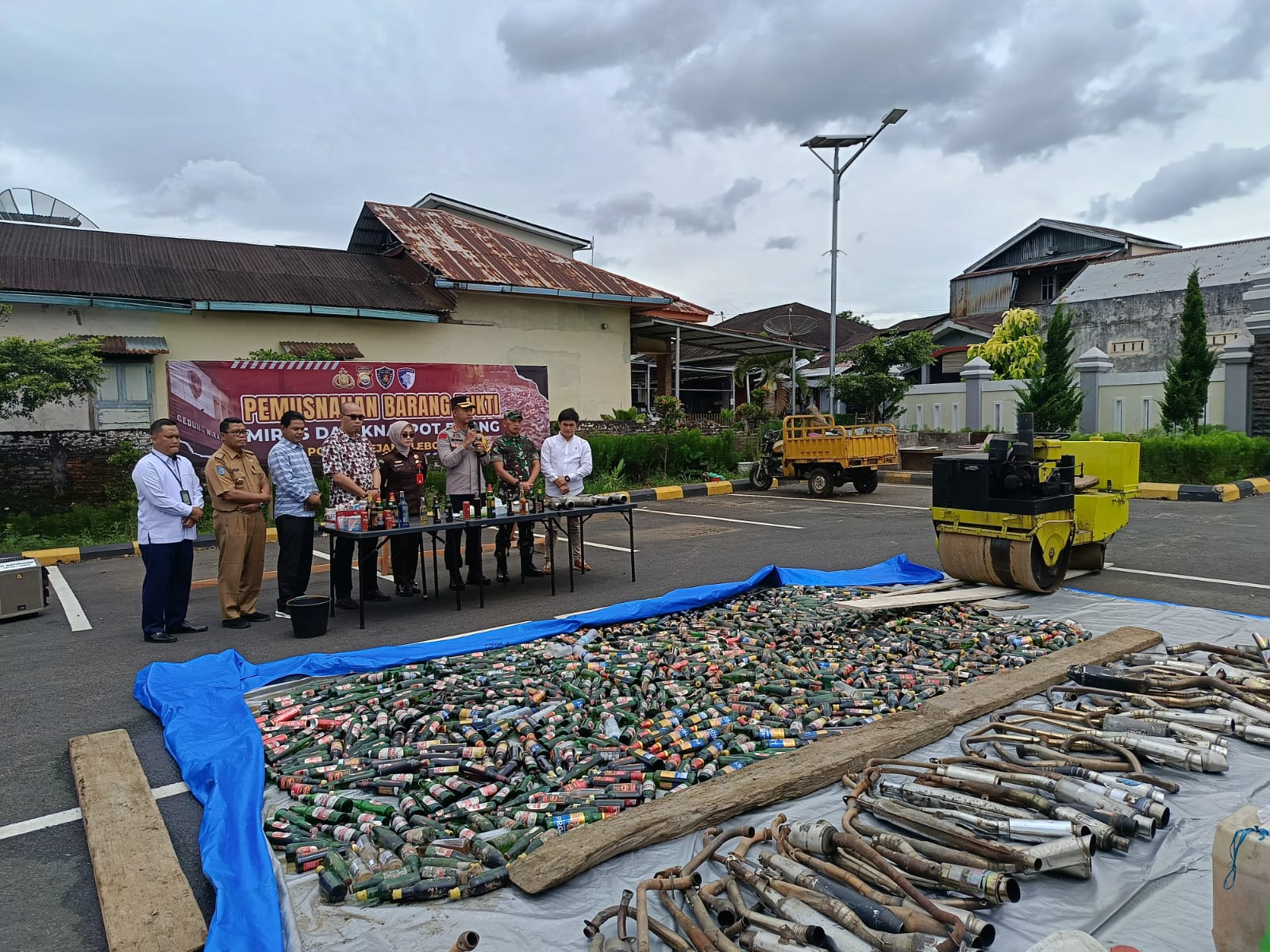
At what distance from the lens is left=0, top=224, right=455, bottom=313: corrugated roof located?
15.7m

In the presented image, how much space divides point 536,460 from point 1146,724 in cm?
656

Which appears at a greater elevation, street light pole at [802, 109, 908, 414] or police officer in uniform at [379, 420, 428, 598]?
street light pole at [802, 109, 908, 414]

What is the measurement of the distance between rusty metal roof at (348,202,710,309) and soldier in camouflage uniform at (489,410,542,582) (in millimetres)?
10799

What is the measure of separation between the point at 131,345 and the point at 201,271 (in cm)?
274

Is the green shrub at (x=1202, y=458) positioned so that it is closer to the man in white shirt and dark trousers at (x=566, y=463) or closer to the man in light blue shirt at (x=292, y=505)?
the man in white shirt and dark trousers at (x=566, y=463)

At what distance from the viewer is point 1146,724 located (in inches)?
166

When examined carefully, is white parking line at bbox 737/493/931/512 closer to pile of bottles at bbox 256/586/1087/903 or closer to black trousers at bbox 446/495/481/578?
black trousers at bbox 446/495/481/578

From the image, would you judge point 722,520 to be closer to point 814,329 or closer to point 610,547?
point 610,547

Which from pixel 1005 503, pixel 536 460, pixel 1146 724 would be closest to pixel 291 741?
pixel 1146 724

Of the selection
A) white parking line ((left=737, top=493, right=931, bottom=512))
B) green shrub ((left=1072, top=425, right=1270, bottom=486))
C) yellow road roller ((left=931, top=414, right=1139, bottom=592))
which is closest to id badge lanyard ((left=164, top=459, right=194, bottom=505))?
yellow road roller ((left=931, top=414, right=1139, bottom=592))

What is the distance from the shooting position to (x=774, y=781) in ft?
12.1

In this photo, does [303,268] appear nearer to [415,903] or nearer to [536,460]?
[536,460]

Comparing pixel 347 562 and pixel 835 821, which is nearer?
pixel 835 821

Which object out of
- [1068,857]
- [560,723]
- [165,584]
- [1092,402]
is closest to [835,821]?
[1068,857]
